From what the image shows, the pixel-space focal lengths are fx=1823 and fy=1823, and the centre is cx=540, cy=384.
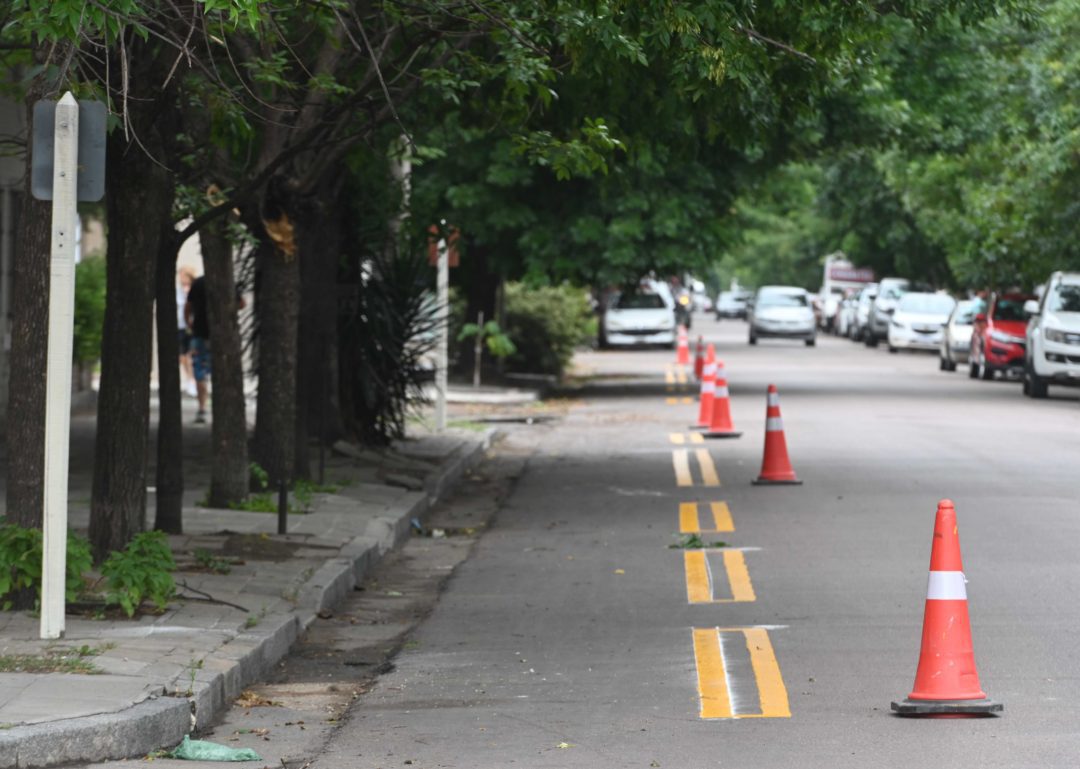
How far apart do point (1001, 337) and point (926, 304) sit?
1516cm

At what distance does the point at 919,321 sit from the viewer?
4816 cm

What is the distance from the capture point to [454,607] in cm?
1019

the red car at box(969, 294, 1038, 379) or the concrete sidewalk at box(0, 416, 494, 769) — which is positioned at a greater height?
the red car at box(969, 294, 1038, 379)

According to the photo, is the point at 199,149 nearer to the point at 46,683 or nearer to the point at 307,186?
the point at 307,186

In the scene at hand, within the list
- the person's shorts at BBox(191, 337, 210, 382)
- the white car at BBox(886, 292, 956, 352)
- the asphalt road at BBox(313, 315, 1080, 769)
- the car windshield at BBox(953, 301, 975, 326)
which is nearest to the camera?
the asphalt road at BBox(313, 315, 1080, 769)

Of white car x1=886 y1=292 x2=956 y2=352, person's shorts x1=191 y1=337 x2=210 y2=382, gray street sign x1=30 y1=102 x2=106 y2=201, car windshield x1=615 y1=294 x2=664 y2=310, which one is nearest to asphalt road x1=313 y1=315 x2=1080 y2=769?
gray street sign x1=30 y1=102 x2=106 y2=201

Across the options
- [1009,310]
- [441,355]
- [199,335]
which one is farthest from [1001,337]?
[199,335]

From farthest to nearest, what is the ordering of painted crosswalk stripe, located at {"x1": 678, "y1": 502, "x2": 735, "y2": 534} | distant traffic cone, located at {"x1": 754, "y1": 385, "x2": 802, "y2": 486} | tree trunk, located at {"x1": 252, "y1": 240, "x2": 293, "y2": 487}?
distant traffic cone, located at {"x1": 754, "y1": 385, "x2": 802, "y2": 486} → tree trunk, located at {"x1": 252, "y1": 240, "x2": 293, "y2": 487} → painted crosswalk stripe, located at {"x1": 678, "y1": 502, "x2": 735, "y2": 534}

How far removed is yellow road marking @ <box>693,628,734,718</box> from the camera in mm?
7246

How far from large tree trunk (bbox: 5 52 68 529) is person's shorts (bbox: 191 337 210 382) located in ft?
38.5

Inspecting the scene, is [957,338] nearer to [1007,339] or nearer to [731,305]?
[1007,339]

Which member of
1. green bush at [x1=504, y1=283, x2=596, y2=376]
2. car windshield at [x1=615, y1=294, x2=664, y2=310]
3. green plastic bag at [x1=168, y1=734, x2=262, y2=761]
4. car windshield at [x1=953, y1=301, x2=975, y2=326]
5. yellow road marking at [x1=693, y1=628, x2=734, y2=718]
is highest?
car windshield at [x1=615, y1=294, x2=664, y2=310]

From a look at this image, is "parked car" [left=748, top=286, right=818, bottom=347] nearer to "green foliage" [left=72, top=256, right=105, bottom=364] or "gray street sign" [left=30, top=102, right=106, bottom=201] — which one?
"green foliage" [left=72, top=256, right=105, bottom=364]

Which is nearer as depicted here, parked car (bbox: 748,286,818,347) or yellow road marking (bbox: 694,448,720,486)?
yellow road marking (bbox: 694,448,720,486)
